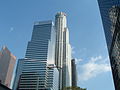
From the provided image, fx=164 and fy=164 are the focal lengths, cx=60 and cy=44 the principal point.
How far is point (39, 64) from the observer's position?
160 metres

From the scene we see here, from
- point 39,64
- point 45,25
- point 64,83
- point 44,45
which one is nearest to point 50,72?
point 39,64

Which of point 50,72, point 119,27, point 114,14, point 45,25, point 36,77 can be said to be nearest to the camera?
point 119,27

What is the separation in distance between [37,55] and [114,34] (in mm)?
115504

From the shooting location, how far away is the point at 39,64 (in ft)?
525

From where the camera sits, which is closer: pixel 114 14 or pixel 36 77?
pixel 114 14

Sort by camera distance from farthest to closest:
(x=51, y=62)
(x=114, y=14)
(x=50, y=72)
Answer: (x=51, y=62), (x=50, y=72), (x=114, y=14)

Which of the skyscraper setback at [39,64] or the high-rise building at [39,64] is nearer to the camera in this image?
the high-rise building at [39,64]

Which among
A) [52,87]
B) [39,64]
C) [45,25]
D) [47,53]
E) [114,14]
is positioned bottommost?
[52,87]

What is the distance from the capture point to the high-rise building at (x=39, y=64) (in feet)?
497

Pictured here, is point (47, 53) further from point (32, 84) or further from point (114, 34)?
point (114, 34)

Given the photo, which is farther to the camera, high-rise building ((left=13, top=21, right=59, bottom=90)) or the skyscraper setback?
the skyscraper setback

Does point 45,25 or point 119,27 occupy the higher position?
point 45,25

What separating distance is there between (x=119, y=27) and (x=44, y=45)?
12440cm

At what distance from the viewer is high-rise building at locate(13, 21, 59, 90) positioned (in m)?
Result: 152
